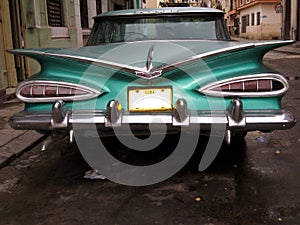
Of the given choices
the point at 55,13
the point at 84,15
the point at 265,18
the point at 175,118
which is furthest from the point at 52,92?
the point at 265,18

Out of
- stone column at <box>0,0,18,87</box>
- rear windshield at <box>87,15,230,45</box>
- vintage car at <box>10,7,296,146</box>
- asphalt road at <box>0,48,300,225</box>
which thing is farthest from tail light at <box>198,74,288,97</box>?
stone column at <box>0,0,18,87</box>

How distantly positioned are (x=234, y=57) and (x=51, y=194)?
73.3 inches

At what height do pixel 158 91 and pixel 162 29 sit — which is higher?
pixel 162 29

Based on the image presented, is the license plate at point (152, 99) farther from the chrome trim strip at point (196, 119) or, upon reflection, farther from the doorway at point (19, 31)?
the doorway at point (19, 31)

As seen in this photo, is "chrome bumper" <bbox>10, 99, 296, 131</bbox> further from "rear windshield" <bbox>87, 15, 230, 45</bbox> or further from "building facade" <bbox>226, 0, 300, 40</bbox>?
"building facade" <bbox>226, 0, 300, 40</bbox>

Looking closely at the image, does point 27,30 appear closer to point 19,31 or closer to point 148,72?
point 19,31

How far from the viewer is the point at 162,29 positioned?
161 inches

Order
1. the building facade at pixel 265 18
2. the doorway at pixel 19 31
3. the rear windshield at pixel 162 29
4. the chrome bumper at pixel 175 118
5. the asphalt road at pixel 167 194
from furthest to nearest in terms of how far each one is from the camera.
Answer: the building facade at pixel 265 18, the doorway at pixel 19 31, the rear windshield at pixel 162 29, the chrome bumper at pixel 175 118, the asphalt road at pixel 167 194

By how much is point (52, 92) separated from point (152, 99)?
812mm

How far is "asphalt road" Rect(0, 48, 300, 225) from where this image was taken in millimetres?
2682

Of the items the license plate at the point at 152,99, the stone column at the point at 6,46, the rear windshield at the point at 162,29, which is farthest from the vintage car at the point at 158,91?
the stone column at the point at 6,46

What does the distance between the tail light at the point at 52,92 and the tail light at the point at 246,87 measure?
0.91 meters

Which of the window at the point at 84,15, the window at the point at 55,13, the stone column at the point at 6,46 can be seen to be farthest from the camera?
the window at the point at 84,15

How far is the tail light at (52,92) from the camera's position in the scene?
297 cm
